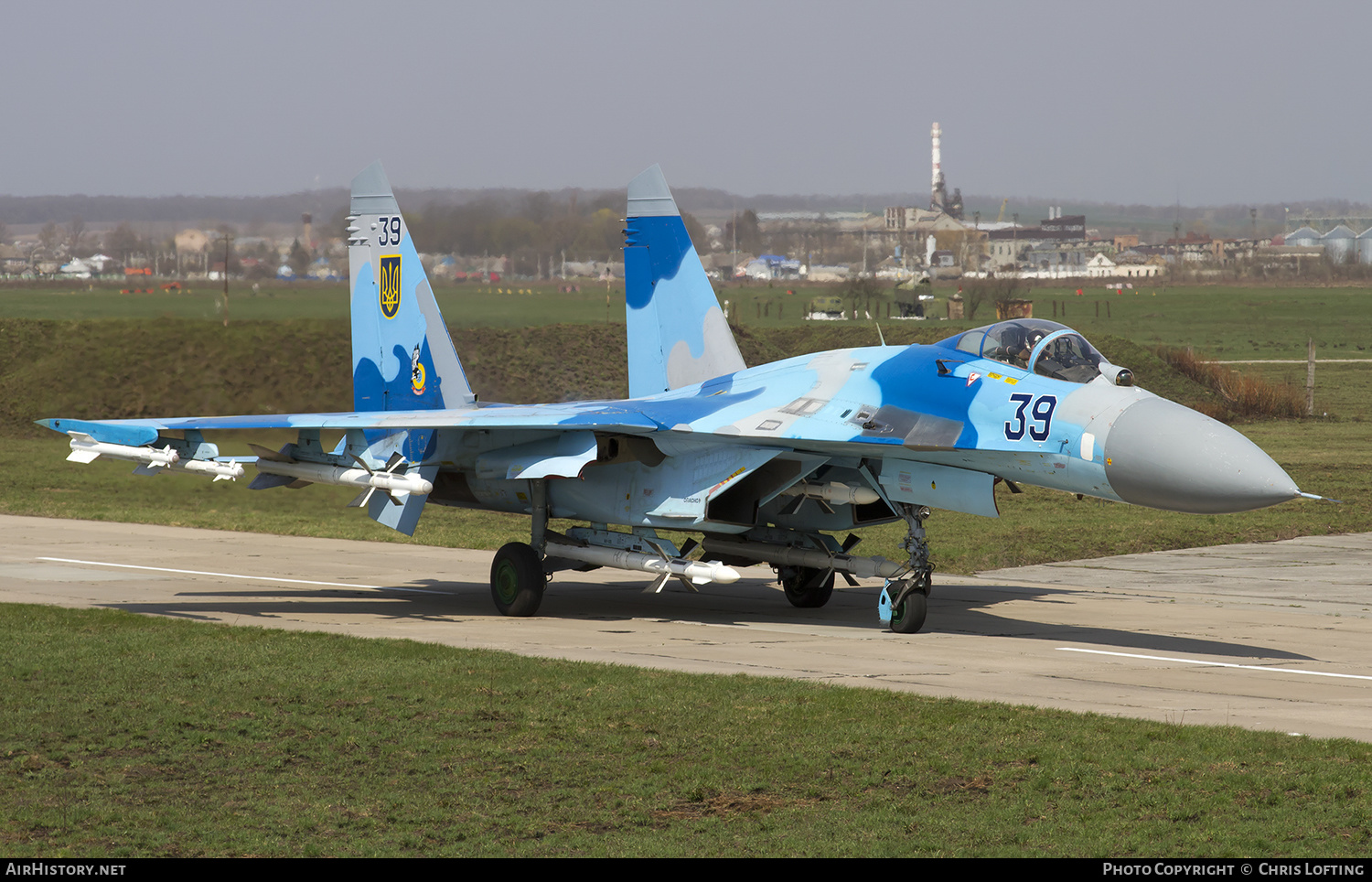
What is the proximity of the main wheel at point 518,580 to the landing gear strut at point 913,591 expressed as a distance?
3.81 m

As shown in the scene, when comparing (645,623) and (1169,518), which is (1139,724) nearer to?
(645,623)

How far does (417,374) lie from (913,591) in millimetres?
6725

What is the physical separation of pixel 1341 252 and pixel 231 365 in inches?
3033

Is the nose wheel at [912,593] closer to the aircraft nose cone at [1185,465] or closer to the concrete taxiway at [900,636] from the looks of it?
the concrete taxiway at [900,636]

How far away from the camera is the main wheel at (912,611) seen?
13719mm

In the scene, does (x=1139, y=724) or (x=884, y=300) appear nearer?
(x=1139, y=724)

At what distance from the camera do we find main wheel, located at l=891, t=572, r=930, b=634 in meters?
13.7

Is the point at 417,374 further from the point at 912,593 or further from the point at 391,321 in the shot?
the point at 912,593

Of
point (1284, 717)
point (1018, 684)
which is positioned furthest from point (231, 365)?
point (1284, 717)

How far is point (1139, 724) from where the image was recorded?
9375 millimetres

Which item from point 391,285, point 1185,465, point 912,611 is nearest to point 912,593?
point 912,611

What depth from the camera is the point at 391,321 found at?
1723 centimetres

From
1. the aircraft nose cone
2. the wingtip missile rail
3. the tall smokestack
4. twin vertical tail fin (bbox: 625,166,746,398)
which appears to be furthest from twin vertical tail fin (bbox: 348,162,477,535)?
the tall smokestack

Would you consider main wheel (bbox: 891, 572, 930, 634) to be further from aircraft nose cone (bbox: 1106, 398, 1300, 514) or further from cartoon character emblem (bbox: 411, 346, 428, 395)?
cartoon character emblem (bbox: 411, 346, 428, 395)
